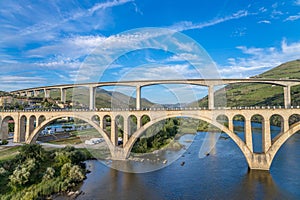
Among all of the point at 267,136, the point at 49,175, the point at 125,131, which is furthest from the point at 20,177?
the point at 267,136

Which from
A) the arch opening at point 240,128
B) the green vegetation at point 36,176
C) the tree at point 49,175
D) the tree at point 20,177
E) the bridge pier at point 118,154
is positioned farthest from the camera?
the arch opening at point 240,128

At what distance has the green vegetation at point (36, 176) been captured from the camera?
721 inches

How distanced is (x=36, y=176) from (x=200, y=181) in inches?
652

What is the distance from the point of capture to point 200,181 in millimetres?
21203

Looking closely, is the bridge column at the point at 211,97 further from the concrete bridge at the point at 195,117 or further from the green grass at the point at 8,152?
the green grass at the point at 8,152


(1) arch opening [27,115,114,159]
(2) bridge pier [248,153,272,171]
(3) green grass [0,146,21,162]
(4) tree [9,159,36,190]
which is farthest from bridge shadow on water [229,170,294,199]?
(3) green grass [0,146,21,162]

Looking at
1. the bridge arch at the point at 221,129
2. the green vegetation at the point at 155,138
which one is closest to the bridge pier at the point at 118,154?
the bridge arch at the point at 221,129

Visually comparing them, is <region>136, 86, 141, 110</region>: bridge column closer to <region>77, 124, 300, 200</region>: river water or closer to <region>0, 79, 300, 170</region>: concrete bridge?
<region>0, 79, 300, 170</region>: concrete bridge

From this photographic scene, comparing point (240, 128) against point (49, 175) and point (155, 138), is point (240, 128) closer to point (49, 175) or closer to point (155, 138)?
point (155, 138)

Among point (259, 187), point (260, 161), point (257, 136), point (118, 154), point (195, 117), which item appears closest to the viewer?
point (259, 187)

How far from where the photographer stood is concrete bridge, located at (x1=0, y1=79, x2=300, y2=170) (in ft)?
76.1

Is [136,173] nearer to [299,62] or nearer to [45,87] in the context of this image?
[45,87]

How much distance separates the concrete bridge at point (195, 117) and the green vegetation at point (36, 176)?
249 inches

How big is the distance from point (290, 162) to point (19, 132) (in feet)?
139
